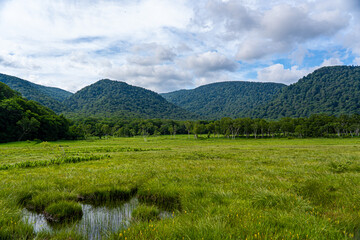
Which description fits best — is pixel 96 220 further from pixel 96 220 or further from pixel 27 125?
pixel 27 125

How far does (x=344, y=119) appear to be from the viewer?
132875 millimetres

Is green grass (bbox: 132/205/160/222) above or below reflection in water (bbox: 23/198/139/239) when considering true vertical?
above

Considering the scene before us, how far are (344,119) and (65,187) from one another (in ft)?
585

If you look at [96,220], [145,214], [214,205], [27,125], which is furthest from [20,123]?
[214,205]

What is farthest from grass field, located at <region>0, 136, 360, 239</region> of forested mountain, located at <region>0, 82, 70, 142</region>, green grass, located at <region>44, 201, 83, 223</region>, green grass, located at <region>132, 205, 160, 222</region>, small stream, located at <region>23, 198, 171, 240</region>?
forested mountain, located at <region>0, 82, 70, 142</region>

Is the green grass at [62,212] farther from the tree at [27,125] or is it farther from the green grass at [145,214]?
the tree at [27,125]

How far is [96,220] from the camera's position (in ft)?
20.1

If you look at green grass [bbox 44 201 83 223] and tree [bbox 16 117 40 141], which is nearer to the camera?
green grass [bbox 44 201 83 223]

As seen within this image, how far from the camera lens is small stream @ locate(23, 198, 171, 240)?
533 centimetres

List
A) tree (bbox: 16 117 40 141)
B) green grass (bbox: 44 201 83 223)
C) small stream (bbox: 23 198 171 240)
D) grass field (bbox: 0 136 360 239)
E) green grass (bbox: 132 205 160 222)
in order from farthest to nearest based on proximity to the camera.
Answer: tree (bbox: 16 117 40 141) → green grass (bbox: 44 201 83 223) → green grass (bbox: 132 205 160 222) → small stream (bbox: 23 198 171 240) → grass field (bbox: 0 136 360 239)

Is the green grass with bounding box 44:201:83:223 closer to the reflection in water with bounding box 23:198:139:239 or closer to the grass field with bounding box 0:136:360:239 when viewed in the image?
the reflection in water with bounding box 23:198:139:239

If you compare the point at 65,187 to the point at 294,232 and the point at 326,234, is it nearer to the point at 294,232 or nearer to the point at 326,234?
the point at 294,232

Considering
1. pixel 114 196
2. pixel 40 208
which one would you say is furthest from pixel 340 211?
pixel 40 208

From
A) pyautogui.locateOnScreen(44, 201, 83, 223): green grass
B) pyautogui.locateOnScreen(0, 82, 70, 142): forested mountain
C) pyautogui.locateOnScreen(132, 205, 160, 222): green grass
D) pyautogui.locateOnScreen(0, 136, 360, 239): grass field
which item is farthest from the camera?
pyautogui.locateOnScreen(0, 82, 70, 142): forested mountain
